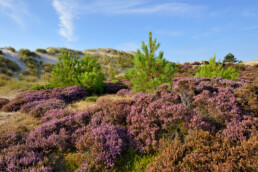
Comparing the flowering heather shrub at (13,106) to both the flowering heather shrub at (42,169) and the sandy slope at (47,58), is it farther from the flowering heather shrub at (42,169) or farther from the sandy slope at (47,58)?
the sandy slope at (47,58)

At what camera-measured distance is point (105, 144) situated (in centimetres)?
378

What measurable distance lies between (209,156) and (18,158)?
498 centimetres

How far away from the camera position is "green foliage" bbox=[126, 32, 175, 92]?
8.71 metres

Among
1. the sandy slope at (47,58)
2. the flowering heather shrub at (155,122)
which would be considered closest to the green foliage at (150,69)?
the flowering heather shrub at (155,122)

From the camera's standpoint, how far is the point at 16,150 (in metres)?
3.88

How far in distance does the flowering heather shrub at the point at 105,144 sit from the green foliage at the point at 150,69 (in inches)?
187

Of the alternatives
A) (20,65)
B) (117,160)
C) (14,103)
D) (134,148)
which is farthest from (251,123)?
(20,65)

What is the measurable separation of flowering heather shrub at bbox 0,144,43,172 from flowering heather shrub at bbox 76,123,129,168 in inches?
45.8

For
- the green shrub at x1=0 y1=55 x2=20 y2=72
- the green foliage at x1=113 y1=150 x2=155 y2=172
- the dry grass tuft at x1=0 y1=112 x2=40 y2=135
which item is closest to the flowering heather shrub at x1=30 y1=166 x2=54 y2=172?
the green foliage at x1=113 y1=150 x2=155 y2=172

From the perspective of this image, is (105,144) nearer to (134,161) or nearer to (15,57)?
(134,161)

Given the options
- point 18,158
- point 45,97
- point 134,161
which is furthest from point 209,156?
point 45,97

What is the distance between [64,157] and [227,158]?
13.9ft

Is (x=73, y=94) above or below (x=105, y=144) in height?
above

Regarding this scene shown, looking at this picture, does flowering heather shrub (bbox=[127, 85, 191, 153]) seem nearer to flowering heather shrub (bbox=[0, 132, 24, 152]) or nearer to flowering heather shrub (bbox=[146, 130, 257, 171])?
flowering heather shrub (bbox=[146, 130, 257, 171])
